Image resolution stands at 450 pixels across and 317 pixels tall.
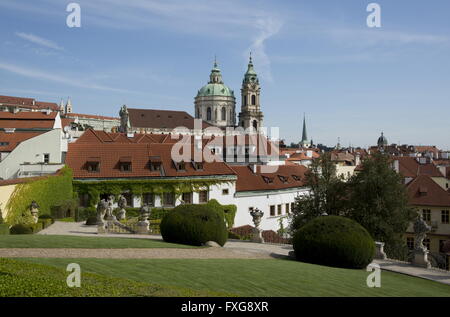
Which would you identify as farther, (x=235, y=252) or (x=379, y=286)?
(x=235, y=252)

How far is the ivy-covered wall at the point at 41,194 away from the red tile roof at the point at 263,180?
17696mm

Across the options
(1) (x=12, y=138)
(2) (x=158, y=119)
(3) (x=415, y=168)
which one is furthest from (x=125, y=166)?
(2) (x=158, y=119)

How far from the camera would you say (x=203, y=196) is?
1709 inches

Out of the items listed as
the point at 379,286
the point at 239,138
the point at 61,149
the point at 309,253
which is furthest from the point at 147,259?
the point at 239,138

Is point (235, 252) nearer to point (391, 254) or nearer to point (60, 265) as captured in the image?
point (60, 265)

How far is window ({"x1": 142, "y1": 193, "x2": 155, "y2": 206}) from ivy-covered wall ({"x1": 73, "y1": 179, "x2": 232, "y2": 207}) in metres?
0.38

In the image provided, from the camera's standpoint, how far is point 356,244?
1872 cm

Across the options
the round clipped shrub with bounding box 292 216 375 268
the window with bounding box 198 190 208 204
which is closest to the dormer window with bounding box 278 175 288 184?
the window with bounding box 198 190 208 204

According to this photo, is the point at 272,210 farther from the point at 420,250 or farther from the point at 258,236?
the point at 420,250

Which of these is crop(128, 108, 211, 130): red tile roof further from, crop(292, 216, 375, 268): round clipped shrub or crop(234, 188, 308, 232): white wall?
crop(292, 216, 375, 268): round clipped shrub

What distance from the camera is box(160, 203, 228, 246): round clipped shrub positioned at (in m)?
21.8

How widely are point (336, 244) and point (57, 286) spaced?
41.6ft

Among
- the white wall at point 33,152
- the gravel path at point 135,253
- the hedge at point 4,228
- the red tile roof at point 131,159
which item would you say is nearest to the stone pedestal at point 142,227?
the hedge at point 4,228

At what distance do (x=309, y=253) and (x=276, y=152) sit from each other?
162ft
